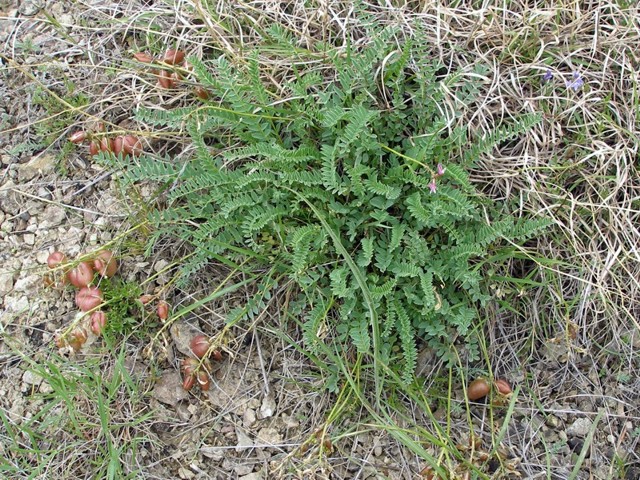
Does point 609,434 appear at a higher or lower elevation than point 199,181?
lower

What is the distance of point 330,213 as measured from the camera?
2801 millimetres

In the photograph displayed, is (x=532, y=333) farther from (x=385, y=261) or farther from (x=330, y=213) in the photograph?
(x=330, y=213)

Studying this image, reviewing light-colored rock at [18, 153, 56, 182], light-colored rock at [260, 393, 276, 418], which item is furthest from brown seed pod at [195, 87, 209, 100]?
light-colored rock at [260, 393, 276, 418]

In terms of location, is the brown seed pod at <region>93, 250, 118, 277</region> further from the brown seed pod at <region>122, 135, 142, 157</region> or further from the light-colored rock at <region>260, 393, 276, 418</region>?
the light-colored rock at <region>260, 393, 276, 418</region>

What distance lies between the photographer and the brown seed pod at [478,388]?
2742 millimetres

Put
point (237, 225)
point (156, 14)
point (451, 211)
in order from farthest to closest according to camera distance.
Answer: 1. point (156, 14)
2. point (237, 225)
3. point (451, 211)

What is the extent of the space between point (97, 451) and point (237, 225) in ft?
3.56

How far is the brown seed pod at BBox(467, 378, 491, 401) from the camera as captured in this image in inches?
108

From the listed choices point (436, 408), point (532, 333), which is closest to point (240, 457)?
point (436, 408)

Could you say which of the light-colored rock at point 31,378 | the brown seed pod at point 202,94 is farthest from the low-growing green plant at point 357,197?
the light-colored rock at point 31,378

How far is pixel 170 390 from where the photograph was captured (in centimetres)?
288

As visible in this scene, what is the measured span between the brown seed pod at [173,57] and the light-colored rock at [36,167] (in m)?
0.72

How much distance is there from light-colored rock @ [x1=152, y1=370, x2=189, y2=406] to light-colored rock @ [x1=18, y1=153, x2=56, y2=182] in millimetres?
1154

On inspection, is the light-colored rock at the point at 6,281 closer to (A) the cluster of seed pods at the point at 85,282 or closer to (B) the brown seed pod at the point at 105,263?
(A) the cluster of seed pods at the point at 85,282
